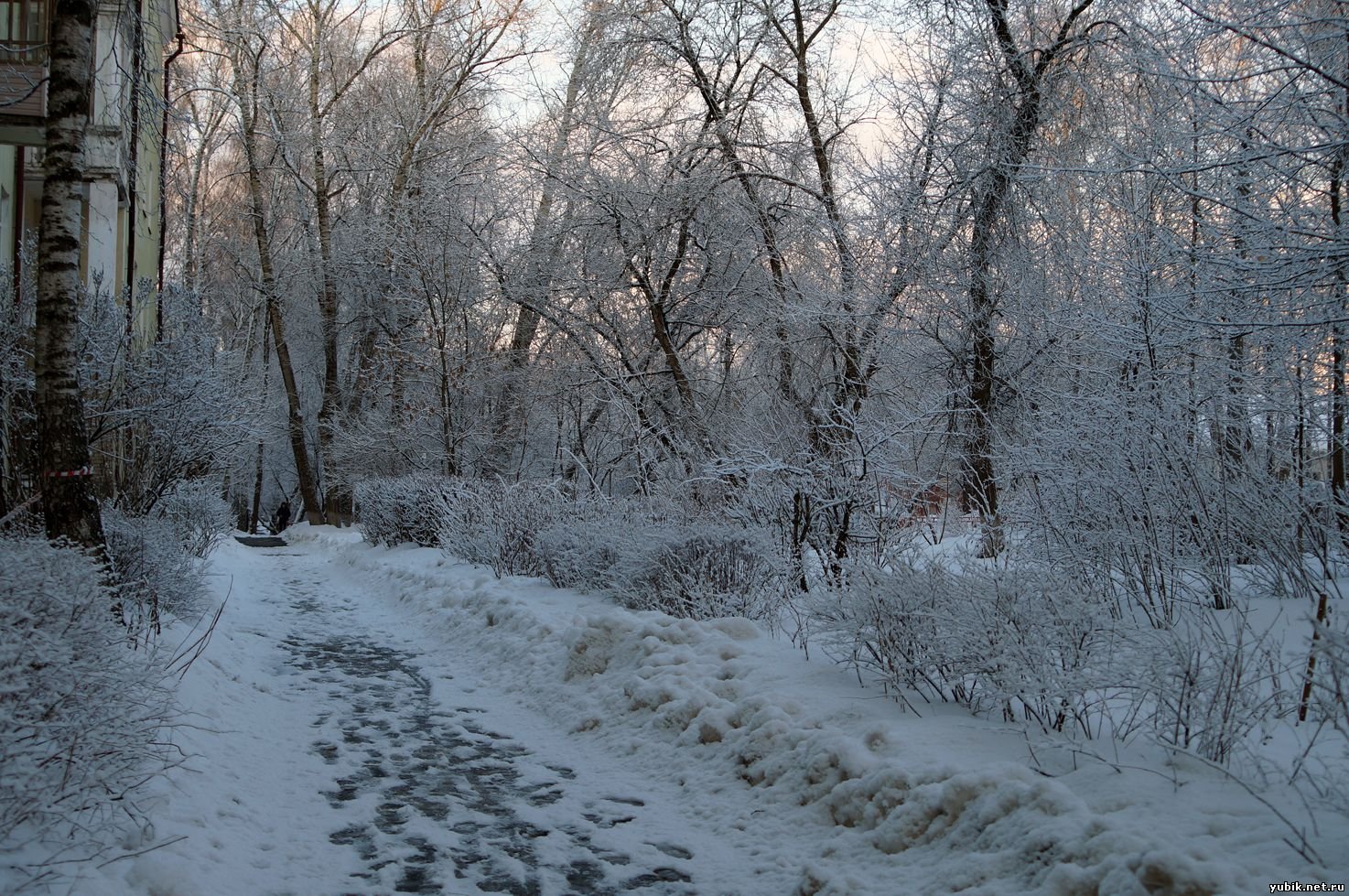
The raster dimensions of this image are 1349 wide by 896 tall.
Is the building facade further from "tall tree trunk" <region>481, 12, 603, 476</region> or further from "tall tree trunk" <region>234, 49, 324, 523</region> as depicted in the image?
"tall tree trunk" <region>234, 49, 324, 523</region>

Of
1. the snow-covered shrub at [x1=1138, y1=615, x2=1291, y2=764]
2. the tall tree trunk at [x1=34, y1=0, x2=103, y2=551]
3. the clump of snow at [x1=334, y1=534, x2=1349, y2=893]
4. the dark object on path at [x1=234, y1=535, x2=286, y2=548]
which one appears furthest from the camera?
the dark object on path at [x1=234, y1=535, x2=286, y2=548]

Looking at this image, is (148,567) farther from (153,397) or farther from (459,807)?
(459,807)

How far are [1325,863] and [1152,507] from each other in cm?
389

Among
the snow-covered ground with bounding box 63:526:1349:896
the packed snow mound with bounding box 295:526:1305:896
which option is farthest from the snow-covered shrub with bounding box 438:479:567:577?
the snow-covered ground with bounding box 63:526:1349:896

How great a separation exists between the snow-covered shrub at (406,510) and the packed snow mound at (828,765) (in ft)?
26.0

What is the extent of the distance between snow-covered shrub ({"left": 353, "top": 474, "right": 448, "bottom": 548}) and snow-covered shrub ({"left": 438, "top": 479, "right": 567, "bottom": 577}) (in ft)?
5.02

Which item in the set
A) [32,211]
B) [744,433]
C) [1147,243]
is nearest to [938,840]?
[1147,243]

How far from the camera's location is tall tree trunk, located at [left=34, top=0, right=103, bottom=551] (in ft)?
19.2

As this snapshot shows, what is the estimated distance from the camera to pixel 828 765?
4176 mm

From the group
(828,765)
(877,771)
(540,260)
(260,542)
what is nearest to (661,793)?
(828,765)

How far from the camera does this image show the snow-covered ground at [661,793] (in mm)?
3068

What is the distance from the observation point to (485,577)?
34.7 feet

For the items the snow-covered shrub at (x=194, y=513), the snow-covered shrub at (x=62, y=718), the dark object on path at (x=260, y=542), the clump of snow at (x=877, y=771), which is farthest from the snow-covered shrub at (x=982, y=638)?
the dark object on path at (x=260, y=542)

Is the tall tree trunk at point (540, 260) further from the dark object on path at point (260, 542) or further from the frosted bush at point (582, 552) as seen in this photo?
the dark object on path at point (260, 542)
